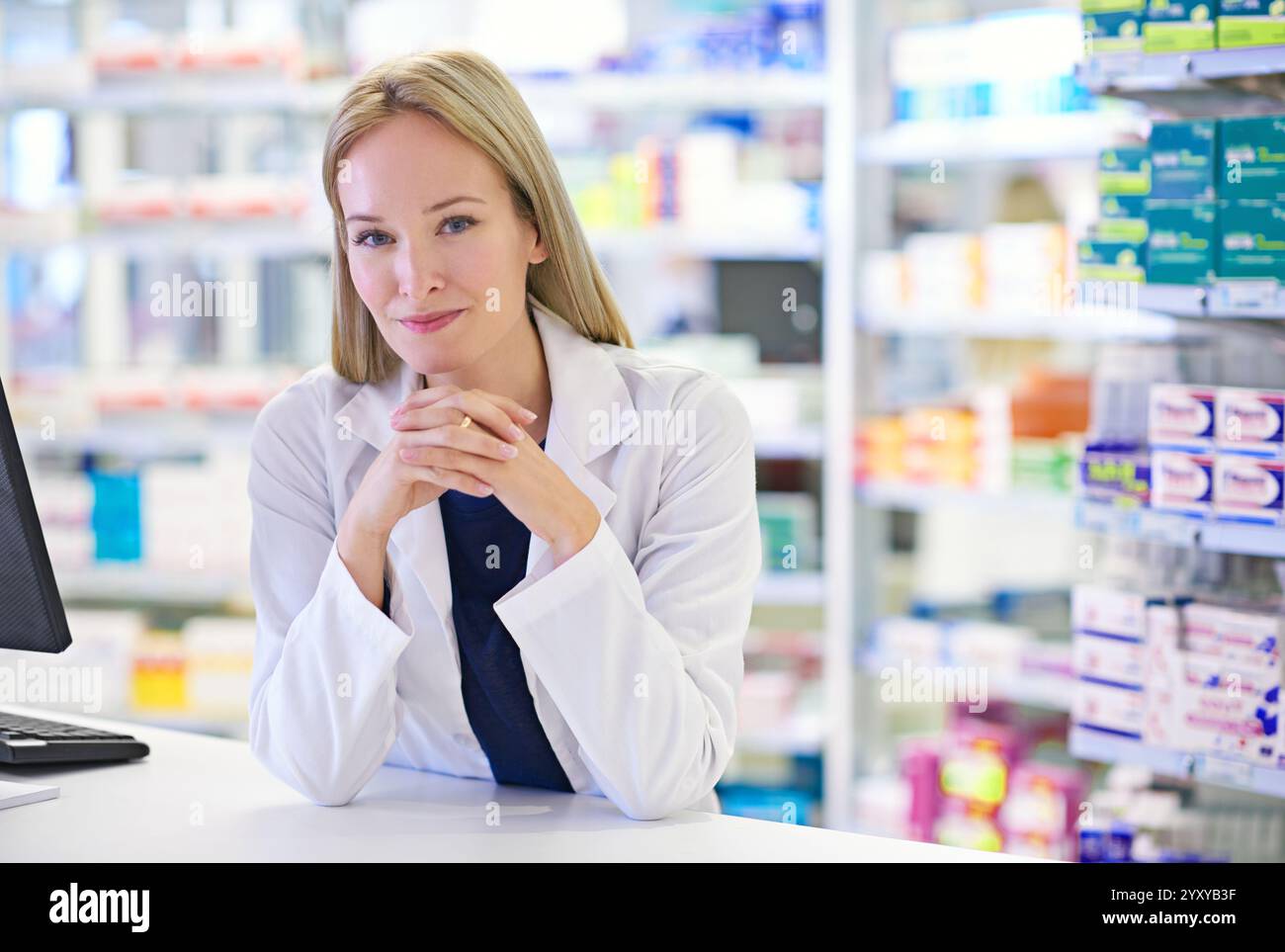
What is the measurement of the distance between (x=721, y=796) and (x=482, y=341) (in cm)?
267

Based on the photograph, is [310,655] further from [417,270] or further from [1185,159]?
[1185,159]

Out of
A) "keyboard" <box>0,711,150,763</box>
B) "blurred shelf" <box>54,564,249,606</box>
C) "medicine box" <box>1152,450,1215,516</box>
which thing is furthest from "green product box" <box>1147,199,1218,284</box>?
"blurred shelf" <box>54,564,249,606</box>

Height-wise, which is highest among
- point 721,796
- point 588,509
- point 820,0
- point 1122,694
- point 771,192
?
point 820,0

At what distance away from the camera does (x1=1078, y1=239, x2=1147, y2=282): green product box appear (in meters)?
2.49

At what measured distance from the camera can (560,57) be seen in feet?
12.9

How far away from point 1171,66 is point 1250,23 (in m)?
0.14

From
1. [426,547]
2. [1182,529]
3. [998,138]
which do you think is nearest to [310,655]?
[426,547]

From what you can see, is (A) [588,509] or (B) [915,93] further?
(B) [915,93]

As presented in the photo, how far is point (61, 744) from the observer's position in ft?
5.56

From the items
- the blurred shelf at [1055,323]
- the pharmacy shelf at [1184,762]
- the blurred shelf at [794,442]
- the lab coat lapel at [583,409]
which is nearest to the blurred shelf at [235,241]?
the blurred shelf at [1055,323]

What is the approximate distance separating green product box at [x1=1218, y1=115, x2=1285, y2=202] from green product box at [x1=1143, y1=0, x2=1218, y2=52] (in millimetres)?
124

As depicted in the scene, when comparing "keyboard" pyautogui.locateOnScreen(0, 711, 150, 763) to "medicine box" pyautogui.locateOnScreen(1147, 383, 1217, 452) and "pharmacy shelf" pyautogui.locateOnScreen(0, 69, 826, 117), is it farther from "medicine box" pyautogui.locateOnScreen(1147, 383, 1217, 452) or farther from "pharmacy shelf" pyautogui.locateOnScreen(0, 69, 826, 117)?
"pharmacy shelf" pyautogui.locateOnScreen(0, 69, 826, 117)

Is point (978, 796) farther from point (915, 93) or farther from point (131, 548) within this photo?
point (131, 548)
